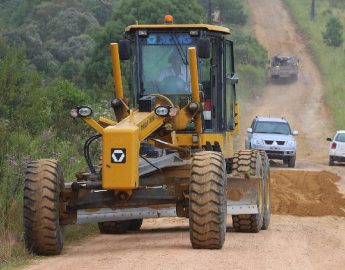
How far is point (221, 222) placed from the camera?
12633 mm

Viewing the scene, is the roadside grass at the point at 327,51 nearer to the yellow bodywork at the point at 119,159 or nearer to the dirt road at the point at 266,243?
the dirt road at the point at 266,243

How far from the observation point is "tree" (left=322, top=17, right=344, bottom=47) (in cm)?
8100

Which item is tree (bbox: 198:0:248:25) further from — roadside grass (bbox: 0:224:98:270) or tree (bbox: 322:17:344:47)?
roadside grass (bbox: 0:224:98:270)

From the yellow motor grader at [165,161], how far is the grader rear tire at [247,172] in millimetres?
17

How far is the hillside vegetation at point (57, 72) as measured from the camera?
14953mm

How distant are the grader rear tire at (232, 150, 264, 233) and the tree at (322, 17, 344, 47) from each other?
66.4 metres

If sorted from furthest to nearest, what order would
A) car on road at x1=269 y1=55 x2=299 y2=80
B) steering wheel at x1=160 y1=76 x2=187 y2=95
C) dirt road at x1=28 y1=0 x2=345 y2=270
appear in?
car on road at x1=269 y1=55 x2=299 y2=80 < steering wheel at x1=160 y1=76 x2=187 y2=95 < dirt road at x1=28 y1=0 x2=345 y2=270

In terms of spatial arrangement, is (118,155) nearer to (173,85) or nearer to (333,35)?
(173,85)

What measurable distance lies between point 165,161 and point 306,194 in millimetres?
10993

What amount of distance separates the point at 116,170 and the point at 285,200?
34.5 feet

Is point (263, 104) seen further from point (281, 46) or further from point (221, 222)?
point (221, 222)

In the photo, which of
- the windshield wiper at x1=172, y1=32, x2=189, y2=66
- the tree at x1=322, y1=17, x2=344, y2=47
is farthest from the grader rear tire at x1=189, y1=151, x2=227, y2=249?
the tree at x1=322, y1=17, x2=344, y2=47

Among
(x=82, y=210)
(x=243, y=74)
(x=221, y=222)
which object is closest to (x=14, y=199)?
(x=82, y=210)

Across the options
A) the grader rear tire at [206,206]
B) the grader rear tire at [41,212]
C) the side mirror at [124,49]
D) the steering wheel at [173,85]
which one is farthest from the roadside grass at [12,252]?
the side mirror at [124,49]
